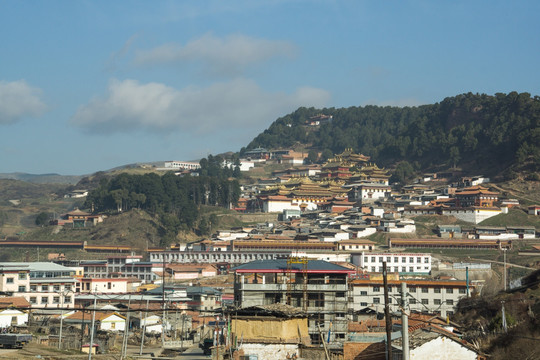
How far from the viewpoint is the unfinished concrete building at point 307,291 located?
177 ft

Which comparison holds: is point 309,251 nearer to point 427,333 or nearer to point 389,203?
point 389,203

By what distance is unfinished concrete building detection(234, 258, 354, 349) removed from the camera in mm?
53969

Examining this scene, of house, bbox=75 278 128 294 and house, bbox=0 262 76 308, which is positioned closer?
house, bbox=0 262 76 308

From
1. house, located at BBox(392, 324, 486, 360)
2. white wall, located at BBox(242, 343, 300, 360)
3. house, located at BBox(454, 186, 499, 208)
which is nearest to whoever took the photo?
house, located at BBox(392, 324, 486, 360)

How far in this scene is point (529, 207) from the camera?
134 metres

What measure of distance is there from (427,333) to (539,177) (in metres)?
117

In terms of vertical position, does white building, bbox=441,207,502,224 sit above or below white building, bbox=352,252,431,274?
above

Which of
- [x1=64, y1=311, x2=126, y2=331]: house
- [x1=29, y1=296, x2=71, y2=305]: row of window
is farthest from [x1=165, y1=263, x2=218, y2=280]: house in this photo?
[x1=64, y1=311, x2=126, y2=331]: house

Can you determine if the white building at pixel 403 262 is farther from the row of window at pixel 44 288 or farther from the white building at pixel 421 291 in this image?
the row of window at pixel 44 288

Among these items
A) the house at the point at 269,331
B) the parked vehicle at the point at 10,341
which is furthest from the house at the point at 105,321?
the house at the point at 269,331

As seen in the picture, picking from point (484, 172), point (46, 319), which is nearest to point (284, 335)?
point (46, 319)

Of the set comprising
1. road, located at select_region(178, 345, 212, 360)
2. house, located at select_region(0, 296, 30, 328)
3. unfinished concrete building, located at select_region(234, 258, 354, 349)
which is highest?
unfinished concrete building, located at select_region(234, 258, 354, 349)

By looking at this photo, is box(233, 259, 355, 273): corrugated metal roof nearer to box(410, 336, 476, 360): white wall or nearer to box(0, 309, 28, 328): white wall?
Result: box(0, 309, 28, 328): white wall

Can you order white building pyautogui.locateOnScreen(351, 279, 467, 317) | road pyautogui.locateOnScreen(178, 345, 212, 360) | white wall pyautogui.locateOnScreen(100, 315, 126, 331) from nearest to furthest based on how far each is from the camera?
→ road pyautogui.locateOnScreen(178, 345, 212, 360) < white wall pyautogui.locateOnScreen(100, 315, 126, 331) < white building pyautogui.locateOnScreen(351, 279, 467, 317)
